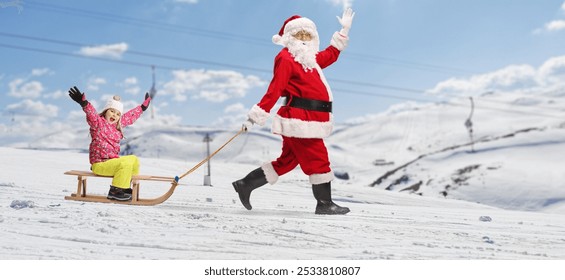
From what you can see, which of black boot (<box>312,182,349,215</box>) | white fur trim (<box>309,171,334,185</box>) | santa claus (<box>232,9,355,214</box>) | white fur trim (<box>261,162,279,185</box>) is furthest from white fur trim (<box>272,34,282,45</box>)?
black boot (<box>312,182,349,215</box>)

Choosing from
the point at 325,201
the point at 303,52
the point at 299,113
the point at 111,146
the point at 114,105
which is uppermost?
the point at 303,52

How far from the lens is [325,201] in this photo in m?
5.09

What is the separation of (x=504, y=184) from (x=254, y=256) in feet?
112

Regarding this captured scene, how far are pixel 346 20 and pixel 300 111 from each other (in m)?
1.16

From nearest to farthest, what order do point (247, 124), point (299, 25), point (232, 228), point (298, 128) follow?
point (232, 228) < point (247, 124) < point (298, 128) < point (299, 25)

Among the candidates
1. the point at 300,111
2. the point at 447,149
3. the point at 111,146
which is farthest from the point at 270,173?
the point at 447,149

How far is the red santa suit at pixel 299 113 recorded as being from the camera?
4.83 m

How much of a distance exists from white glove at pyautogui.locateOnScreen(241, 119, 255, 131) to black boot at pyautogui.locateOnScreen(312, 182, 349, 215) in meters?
0.91

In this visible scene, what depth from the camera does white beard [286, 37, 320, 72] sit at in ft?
16.4

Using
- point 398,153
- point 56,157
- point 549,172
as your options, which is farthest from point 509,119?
point 56,157

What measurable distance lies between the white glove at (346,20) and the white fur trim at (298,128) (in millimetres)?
1102

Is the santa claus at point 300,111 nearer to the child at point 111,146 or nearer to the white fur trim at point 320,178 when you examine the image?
the white fur trim at point 320,178

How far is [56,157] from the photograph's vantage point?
11.3 meters

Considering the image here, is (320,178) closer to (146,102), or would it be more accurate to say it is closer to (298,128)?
(298,128)
